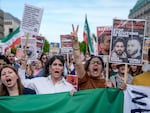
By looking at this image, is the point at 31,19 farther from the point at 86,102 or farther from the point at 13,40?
the point at 13,40

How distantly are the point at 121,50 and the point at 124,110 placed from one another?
1027 millimetres

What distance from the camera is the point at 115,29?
5945 mm

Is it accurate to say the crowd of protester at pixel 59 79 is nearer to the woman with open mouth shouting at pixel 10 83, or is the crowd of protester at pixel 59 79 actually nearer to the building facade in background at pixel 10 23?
the woman with open mouth shouting at pixel 10 83

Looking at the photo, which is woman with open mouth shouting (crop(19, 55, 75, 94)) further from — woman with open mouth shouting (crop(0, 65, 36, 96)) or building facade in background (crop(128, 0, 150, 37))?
building facade in background (crop(128, 0, 150, 37))

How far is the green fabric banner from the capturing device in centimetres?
520

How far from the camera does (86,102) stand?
5258 millimetres

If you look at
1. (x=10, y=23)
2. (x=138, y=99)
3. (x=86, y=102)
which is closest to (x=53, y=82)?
(x=86, y=102)

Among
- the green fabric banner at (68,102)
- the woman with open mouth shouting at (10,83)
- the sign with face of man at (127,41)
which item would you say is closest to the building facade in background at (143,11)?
the sign with face of man at (127,41)

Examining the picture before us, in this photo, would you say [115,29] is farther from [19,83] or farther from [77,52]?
[19,83]

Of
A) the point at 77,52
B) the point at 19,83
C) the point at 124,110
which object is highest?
the point at 77,52

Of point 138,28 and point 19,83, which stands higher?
point 138,28

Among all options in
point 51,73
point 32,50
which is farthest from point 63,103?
point 32,50

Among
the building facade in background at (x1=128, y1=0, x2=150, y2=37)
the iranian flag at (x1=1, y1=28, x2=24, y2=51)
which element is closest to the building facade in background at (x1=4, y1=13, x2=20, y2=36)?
the building facade in background at (x1=128, y1=0, x2=150, y2=37)

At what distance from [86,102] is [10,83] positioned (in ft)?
3.15
